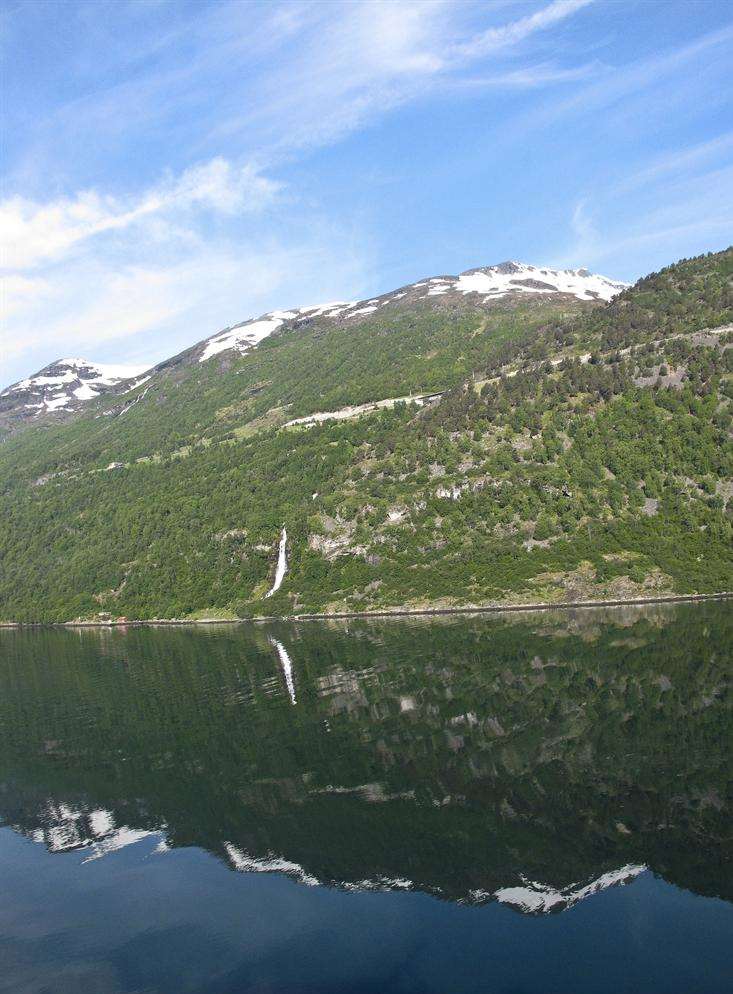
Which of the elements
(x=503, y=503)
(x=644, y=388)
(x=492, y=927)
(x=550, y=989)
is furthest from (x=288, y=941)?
(x=644, y=388)

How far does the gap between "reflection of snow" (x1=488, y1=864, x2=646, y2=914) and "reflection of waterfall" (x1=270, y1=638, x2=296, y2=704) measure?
2857 centimetres

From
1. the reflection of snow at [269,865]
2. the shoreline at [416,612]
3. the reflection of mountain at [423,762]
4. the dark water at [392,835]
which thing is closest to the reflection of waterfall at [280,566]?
the shoreline at [416,612]

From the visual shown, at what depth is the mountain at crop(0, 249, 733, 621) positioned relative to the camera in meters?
93.6

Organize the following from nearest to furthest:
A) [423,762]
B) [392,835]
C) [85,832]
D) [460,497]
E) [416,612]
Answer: [392,835] < [85,832] < [423,762] < [416,612] < [460,497]

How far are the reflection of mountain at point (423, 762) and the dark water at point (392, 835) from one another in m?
0.14

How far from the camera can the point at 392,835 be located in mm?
26328

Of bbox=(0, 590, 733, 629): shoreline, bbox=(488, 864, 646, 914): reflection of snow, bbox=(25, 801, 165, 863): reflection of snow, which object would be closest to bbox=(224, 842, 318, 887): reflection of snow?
bbox=(25, 801, 165, 863): reflection of snow

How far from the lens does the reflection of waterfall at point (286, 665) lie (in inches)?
2084

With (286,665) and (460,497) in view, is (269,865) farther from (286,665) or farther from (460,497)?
(460,497)

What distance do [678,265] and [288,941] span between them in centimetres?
16182

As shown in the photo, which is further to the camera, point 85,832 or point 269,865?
point 85,832

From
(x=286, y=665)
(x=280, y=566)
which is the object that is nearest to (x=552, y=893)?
(x=286, y=665)

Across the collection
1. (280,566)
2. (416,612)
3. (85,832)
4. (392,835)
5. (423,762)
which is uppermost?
(280,566)

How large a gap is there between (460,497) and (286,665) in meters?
53.2
